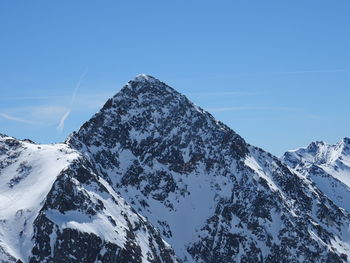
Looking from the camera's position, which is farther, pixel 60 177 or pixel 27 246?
pixel 60 177

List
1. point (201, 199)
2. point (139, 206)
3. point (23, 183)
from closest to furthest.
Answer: point (23, 183) < point (139, 206) < point (201, 199)

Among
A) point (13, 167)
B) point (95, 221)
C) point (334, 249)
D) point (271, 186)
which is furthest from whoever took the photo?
point (271, 186)

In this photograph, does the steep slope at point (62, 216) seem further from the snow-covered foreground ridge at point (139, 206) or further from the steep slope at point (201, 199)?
the steep slope at point (201, 199)

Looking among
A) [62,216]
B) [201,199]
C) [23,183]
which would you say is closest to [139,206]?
[201,199]

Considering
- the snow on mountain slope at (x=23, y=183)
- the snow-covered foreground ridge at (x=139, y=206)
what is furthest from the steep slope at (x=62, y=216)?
the snow-covered foreground ridge at (x=139, y=206)

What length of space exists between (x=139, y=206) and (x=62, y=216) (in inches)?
2226

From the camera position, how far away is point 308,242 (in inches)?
→ 7136

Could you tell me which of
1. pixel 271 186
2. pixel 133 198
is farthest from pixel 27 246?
pixel 271 186

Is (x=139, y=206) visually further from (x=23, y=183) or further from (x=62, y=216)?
(x=62, y=216)

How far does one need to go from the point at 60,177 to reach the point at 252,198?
8325 centimetres

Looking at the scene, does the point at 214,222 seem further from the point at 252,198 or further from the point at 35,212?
the point at 35,212

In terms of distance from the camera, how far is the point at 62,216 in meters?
120

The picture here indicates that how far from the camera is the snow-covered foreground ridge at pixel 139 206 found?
119 m

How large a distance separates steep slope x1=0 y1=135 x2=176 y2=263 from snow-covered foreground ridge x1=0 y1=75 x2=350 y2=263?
0.25 metres
